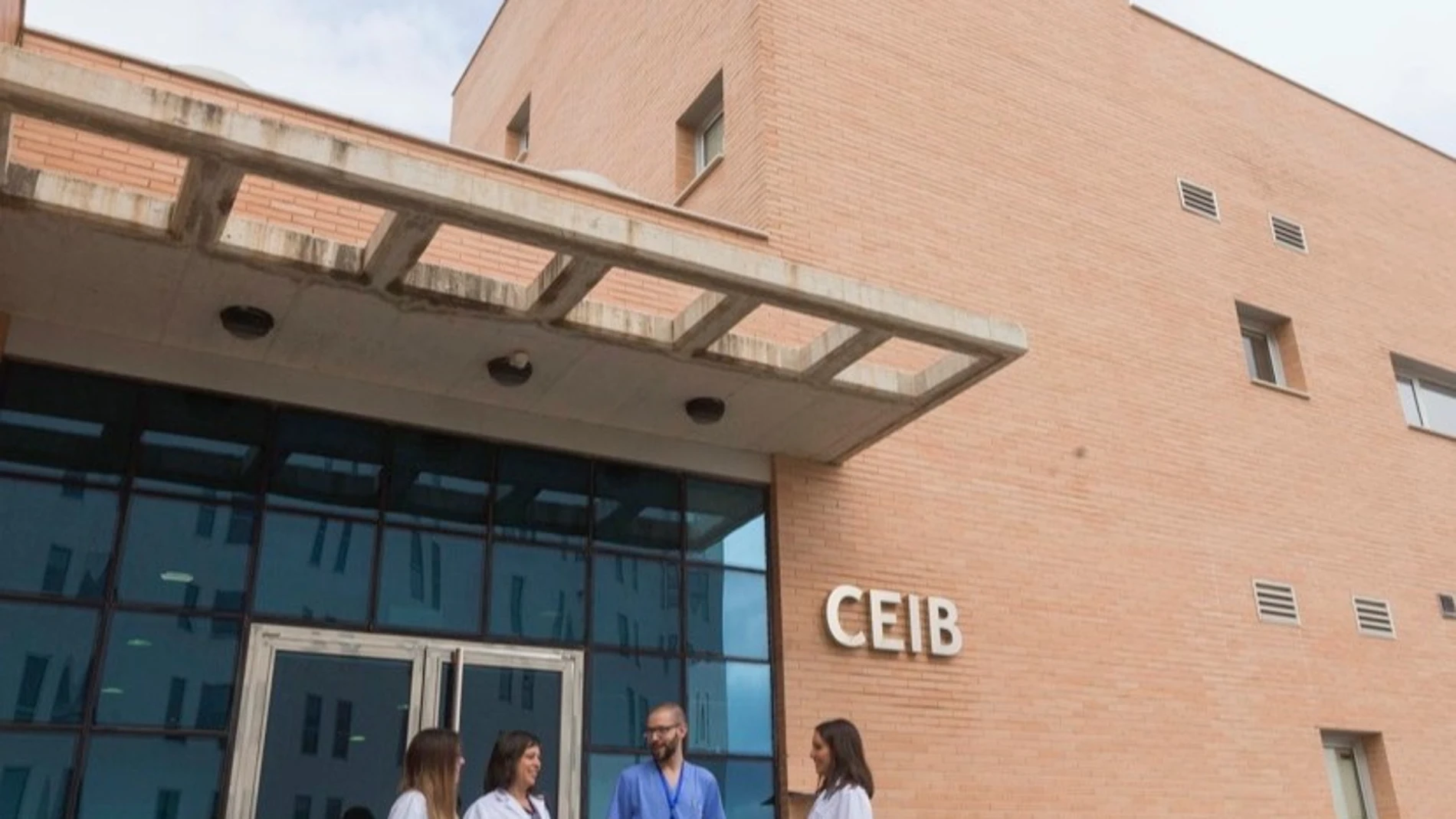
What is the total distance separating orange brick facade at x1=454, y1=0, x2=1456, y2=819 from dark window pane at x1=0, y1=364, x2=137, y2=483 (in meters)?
4.70

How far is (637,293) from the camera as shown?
8.87m

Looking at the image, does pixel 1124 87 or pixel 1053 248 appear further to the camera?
pixel 1124 87

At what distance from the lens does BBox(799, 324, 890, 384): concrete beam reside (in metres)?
7.35

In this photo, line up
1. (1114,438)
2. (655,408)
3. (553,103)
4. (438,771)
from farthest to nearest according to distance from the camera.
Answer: (553,103)
(1114,438)
(655,408)
(438,771)

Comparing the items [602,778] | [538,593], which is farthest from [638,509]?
[602,778]

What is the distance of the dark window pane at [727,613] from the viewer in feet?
28.3

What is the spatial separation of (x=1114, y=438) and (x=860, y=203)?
350 centimetres

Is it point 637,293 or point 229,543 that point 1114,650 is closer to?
point 637,293

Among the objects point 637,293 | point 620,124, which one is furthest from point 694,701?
point 620,124

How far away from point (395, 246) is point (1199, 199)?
10.6 meters

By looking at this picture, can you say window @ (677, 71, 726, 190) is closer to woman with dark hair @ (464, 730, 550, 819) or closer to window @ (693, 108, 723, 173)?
window @ (693, 108, 723, 173)

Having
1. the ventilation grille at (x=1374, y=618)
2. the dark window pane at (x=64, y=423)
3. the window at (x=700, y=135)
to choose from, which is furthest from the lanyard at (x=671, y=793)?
the ventilation grille at (x=1374, y=618)

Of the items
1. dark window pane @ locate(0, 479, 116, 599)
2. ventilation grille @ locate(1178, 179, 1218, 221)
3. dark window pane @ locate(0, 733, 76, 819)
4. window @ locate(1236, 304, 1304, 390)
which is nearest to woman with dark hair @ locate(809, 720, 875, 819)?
dark window pane @ locate(0, 733, 76, 819)

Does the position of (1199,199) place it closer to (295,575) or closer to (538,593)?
(538,593)
